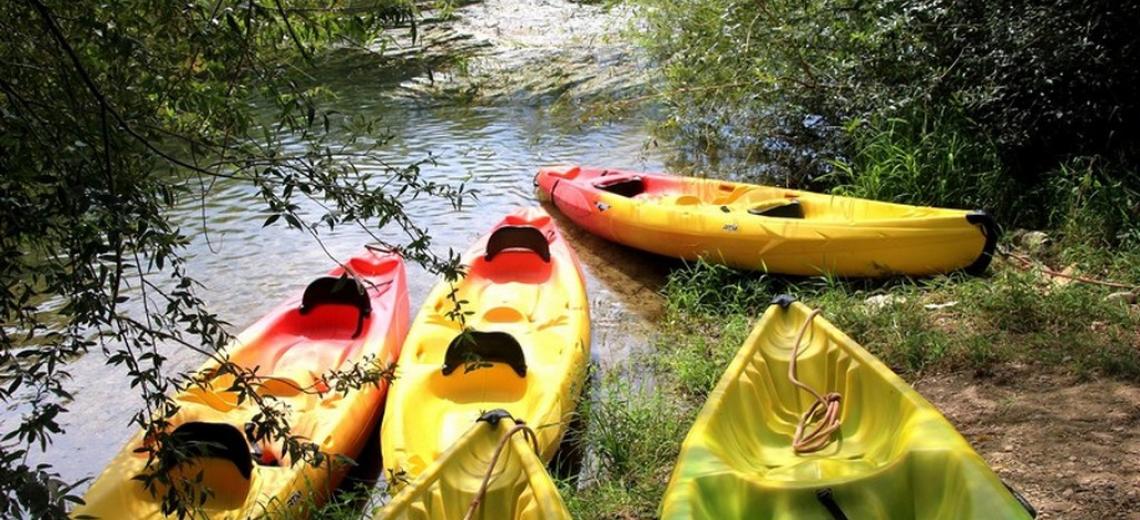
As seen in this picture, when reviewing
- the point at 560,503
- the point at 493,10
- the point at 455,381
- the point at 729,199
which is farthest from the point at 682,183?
the point at 493,10

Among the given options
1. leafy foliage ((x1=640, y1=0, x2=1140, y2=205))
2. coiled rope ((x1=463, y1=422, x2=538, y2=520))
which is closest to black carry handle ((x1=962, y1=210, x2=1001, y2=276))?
leafy foliage ((x1=640, y1=0, x2=1140, y2=205))

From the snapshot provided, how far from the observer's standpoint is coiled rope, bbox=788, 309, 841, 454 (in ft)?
9.98

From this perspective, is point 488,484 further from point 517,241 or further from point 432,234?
point 432,234

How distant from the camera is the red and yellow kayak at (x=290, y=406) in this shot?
3188 mm

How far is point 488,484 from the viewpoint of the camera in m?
2.67

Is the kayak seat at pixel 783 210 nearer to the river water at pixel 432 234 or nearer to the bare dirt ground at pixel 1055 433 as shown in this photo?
the river water at pixel 432 234

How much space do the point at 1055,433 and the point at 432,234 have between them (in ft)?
16.1

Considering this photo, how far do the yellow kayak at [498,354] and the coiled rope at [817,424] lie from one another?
1.04 metres

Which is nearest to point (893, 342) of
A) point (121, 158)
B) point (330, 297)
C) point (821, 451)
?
point (821, 451)

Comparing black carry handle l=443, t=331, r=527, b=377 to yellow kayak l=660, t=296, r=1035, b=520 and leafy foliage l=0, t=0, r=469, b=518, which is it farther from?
leafy foliage l=0, t=0, r=469, b=518

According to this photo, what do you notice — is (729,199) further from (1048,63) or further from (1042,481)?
(1042,481)

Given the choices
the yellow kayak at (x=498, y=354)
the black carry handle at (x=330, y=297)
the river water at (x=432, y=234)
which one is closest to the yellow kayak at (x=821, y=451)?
the yellow kayak at (x=498, y=354)

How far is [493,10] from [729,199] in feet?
30.1

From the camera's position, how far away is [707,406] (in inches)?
118
